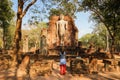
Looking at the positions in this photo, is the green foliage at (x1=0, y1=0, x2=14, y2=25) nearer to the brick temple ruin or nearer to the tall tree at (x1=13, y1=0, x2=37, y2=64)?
the brick temple ruin

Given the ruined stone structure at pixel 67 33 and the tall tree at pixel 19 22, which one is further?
the ruined stone structure at pixel 67 33

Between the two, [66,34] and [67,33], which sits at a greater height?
[67,33]

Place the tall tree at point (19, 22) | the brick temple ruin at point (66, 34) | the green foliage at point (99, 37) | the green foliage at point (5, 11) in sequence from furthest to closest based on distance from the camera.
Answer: the green foliage at point (99, 37) → the green foliage at point (5, 11) → the brick temple ruin at point (66, 34) → the tall tree at point (19, 22)

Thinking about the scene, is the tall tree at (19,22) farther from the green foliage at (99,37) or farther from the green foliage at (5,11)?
the green foliage at (99,37)

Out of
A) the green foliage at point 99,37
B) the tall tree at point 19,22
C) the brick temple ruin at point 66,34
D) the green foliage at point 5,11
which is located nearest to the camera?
the tall tree at point 19,22

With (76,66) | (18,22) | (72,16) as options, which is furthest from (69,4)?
(76,66)

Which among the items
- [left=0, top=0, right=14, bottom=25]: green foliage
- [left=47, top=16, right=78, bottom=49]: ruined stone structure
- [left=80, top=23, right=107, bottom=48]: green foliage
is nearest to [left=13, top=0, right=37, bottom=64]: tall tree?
[left=47, top=16, right=78, bottom=49]: ruined stone structure

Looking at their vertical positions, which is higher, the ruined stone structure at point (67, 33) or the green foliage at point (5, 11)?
the green foliage at point (5, 11)

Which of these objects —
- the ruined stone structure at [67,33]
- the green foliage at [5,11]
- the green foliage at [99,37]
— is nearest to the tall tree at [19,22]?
the ruined stone structure at [67,33]

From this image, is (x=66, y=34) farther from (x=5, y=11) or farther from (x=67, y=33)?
(x=5, y=11)

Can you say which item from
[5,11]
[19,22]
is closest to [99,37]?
[5,11]

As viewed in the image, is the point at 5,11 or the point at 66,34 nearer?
the point at 66,34

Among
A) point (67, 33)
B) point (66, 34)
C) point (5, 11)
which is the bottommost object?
point (66, 34)

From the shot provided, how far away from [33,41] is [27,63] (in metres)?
76.1
